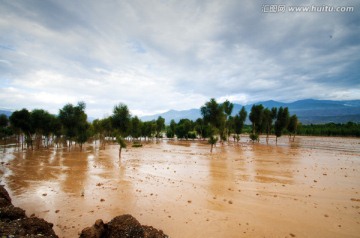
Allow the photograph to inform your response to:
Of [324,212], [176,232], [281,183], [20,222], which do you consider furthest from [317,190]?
[20,222]

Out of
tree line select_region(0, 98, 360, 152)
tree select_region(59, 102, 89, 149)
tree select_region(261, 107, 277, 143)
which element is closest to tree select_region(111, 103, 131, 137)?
tree line select_region(0, 98, 360, 152)

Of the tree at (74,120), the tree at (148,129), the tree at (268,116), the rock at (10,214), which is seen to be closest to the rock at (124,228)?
the rock at (10,214)

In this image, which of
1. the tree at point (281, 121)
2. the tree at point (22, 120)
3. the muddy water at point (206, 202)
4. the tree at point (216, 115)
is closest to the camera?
the muddy water at point (206, 202)

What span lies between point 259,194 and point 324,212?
12.0 ft

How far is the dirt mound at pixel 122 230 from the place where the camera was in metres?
5.97

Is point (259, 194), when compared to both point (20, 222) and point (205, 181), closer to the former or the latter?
point (205, 181)

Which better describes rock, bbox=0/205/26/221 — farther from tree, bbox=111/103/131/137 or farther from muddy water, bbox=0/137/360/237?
tree, bbox=111/103/131/137

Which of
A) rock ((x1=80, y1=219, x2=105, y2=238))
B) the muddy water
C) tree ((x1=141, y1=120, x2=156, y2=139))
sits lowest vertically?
the muddy water

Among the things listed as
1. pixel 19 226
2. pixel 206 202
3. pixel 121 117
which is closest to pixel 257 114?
pixel 121 117

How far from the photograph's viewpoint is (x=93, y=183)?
15.7 meters

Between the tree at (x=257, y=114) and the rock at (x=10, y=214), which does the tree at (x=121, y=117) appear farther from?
the tree at (x=257, y=114)

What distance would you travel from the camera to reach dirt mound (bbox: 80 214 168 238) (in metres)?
5.97

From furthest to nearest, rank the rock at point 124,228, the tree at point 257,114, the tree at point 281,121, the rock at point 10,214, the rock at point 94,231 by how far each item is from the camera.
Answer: the tree at point 257,114 → the tree at point 281,121 → the rock at point 10,214 → the rock at point 94,231 → the rock at point 124,228

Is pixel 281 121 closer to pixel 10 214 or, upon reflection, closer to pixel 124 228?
pixel 124 228
